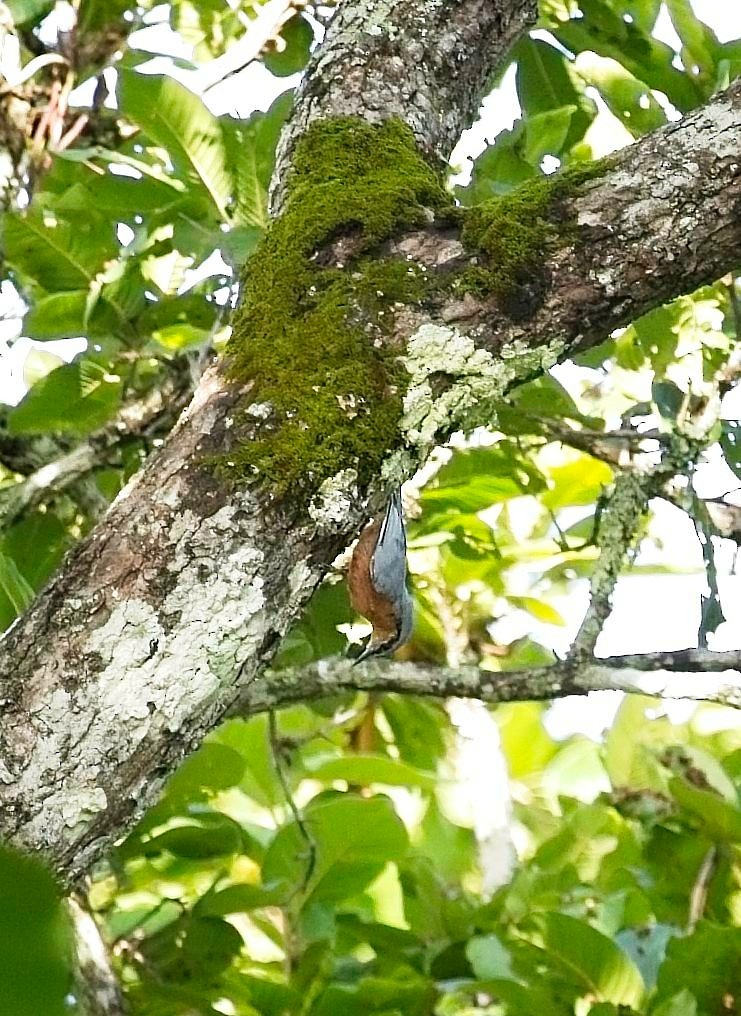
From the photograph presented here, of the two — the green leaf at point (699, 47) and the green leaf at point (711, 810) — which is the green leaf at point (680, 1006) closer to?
the green leaf at point (711, 810)

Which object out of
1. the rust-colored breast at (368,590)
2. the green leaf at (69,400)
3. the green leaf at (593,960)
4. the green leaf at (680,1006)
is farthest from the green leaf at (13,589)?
the green leaf at (680,1006)

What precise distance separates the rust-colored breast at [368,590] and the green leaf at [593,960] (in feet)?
1.46

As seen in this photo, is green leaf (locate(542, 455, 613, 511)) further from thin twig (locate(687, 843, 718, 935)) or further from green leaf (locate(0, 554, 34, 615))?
green leaf (locate(0, 554, 34, 615))

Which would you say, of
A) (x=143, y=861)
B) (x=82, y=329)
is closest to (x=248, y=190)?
(x=82, y=329)

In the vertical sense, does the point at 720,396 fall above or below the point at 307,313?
above

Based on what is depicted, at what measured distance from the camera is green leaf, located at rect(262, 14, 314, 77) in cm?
151

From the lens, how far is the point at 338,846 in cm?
133

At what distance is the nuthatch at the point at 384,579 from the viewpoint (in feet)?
2.78

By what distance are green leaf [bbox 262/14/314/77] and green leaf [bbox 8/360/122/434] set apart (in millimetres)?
498

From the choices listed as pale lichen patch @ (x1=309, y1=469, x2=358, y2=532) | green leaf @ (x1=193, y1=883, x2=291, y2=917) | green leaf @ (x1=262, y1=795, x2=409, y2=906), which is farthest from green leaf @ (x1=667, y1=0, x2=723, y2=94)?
green leaf @ (x1=193, y1=883, x2=291, y2=917)

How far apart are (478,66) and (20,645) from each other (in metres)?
0.69

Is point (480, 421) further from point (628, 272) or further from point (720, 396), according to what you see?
point (720, 396)

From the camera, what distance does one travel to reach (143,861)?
143cm

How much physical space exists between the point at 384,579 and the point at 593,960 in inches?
22.0
